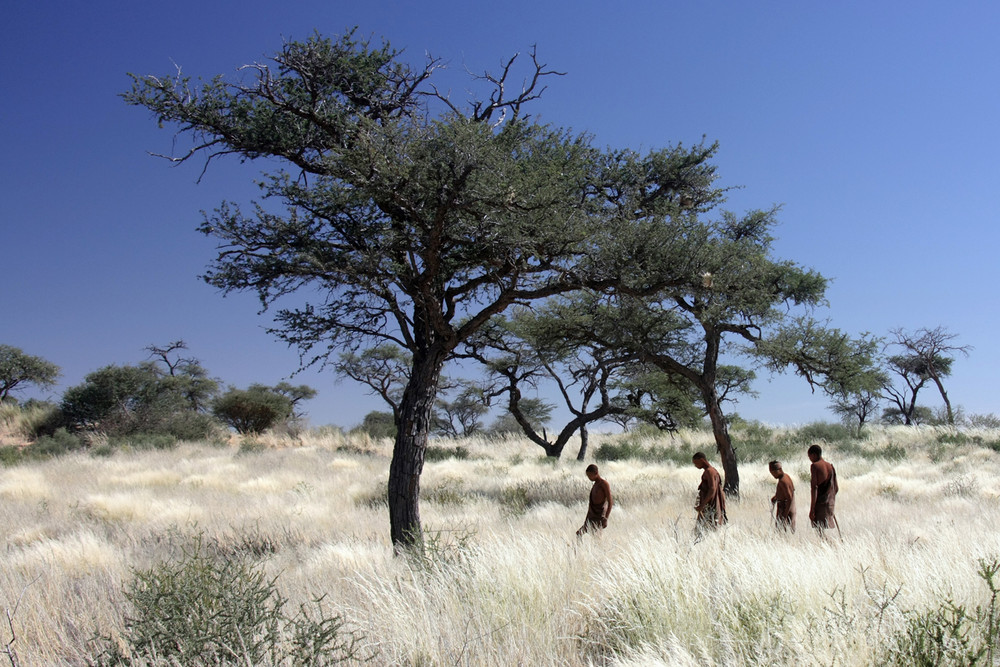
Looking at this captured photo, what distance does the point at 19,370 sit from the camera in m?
41.2

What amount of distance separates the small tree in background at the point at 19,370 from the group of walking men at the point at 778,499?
45.9 metres

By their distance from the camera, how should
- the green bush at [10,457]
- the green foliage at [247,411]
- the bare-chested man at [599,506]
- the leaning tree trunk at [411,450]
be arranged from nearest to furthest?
the leaning tree trunk at [411,450] → the bare-chested man at [599,506] → the green bush at [10,457] → the green foliage at [247,411]

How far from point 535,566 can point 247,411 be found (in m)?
36.1

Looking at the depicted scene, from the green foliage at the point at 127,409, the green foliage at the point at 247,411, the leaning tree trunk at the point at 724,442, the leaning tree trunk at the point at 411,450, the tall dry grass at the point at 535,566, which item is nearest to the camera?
the tall dry grass at the point at 535,566

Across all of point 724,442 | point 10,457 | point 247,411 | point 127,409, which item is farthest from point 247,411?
point 724,442

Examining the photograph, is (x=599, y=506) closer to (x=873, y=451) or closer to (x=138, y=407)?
(x=873, y=451)

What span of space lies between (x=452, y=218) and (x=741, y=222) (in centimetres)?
1162

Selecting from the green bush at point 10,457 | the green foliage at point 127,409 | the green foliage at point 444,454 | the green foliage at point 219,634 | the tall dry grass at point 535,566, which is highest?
the green foliage at point 127,409

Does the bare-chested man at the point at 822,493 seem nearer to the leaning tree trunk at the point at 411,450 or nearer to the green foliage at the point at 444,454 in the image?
the leaning tree trunk at the point at 411,450

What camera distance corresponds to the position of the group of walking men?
8430mm

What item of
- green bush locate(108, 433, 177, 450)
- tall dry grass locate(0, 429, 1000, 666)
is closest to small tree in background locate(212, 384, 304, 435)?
green bush locate(108, 433, 177, 450)

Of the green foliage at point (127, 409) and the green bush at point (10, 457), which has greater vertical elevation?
the green foliage at point (127, 409)

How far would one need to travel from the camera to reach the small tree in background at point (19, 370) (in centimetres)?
4059

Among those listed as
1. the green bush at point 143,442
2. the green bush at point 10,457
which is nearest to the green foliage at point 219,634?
the green bush at point 10,457
